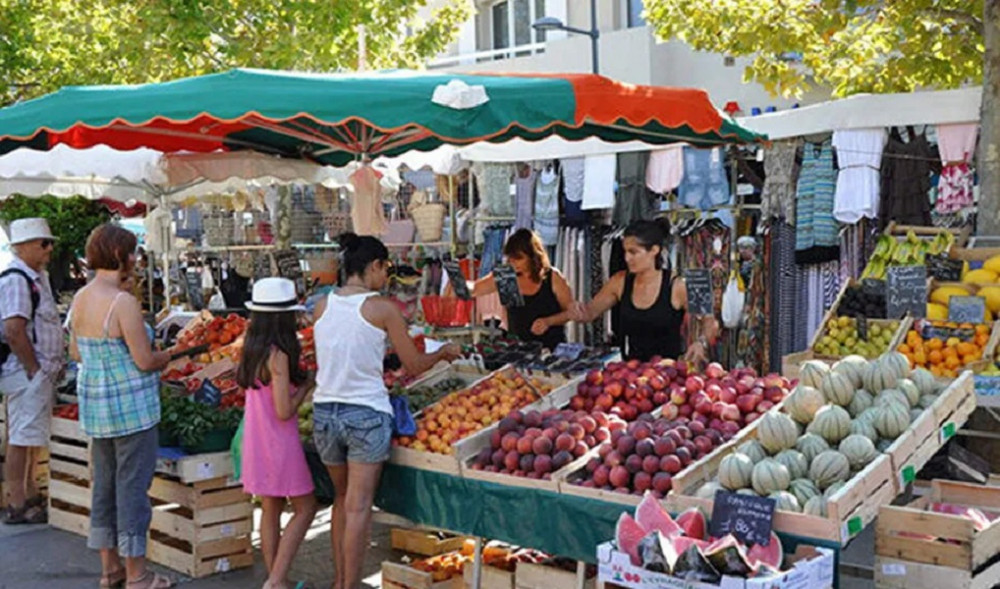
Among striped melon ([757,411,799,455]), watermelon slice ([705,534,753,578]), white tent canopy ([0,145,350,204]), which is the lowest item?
watermelon slice ([705,534,753,578])

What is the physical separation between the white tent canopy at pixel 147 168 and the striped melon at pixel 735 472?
16.1 feet

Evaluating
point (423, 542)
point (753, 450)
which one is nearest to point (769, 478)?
point (753, 450)

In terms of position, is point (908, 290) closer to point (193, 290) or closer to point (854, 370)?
point (854, 370)

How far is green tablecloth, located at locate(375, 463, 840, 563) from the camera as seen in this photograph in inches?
170

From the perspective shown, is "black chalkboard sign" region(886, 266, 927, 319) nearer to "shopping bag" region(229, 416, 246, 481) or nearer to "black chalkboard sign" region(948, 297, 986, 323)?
"black chalkboard sign" region(948, 297, 986, 323)

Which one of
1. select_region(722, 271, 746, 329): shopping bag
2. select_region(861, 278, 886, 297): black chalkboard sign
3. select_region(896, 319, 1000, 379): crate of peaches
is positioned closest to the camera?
select_region(896, 319, 1000, 379): crate of peaches

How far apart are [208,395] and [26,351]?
4.73ft

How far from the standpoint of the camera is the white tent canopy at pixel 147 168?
7.84 metres

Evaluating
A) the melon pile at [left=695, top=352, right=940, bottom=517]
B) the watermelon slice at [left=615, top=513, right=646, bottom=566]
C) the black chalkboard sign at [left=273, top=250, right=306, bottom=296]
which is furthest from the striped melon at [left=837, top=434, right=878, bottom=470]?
the black chalkboard sign at [left=273, top=250, right=306, bottom=296]

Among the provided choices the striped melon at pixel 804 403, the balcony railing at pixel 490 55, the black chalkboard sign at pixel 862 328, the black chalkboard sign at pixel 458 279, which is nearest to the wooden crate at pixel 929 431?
the striped melon at pixel 804 403

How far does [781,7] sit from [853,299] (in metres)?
3.13

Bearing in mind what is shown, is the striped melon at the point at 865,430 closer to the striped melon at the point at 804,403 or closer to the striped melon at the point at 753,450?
the striped melon at the point at 804,403

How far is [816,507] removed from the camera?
3.70 m

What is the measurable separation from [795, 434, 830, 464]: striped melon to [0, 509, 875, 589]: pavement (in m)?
1.43
